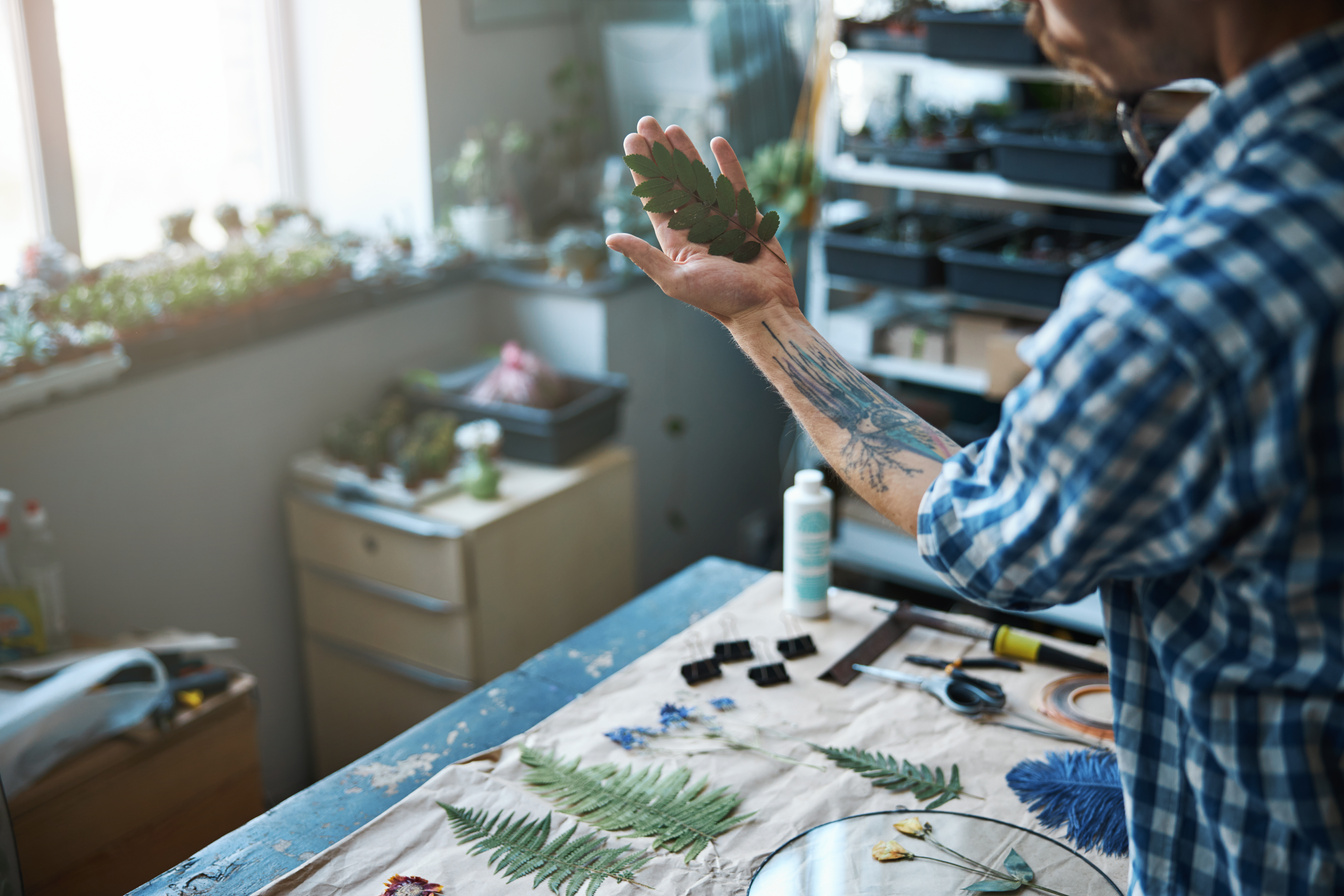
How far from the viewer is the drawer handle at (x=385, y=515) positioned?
82.0 inches

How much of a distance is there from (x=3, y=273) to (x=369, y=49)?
93 cm

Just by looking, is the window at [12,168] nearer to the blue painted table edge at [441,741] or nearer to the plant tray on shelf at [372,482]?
the plant tray on shelf at [372,482]

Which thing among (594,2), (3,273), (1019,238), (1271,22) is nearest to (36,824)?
(3,273)

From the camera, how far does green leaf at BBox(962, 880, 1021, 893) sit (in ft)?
2.97

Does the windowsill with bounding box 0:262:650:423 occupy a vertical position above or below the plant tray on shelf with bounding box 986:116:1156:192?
below

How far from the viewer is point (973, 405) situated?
2.78 meters

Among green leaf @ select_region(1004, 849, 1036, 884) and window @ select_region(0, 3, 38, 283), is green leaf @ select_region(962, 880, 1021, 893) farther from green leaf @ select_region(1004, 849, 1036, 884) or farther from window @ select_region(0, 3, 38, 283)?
window @ select_region(0, 3, 38, 283)

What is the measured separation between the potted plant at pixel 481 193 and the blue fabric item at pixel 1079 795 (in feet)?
6.39

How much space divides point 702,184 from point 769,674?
564mm

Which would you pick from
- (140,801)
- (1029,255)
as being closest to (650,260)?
(140,801)

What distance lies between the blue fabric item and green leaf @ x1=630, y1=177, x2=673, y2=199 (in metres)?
0.63

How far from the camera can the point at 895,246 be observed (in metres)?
2.38

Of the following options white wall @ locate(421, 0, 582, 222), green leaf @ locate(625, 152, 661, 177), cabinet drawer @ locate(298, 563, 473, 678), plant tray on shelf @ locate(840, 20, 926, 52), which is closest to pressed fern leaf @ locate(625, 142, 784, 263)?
green leaf @ locate(625, 152, 661, 177)

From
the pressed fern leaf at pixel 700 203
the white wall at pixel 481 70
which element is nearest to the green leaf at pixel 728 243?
the pressed fern leaf at pixel 700 203
